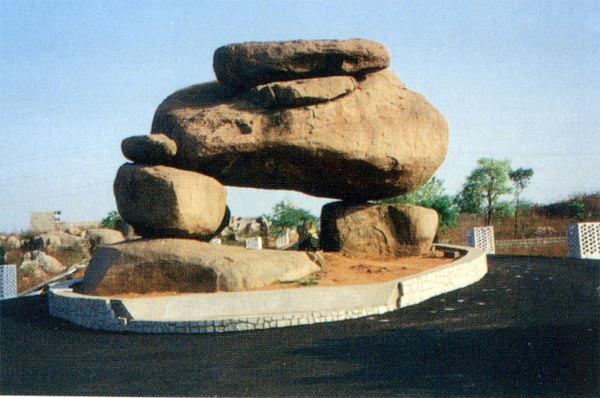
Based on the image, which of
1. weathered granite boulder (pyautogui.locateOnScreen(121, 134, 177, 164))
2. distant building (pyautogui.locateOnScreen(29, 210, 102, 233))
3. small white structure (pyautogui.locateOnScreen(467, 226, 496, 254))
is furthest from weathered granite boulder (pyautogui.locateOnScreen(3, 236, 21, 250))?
small white structure (pyautogui.locateOnScreen(467, 226, 496, 254))

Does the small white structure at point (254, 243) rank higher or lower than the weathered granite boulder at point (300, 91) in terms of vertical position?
lower

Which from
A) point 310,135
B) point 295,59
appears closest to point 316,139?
point 310,135

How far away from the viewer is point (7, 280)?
17219 mm

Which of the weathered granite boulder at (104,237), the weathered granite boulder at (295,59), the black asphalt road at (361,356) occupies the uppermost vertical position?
the weathered granite boulder at (295,59)

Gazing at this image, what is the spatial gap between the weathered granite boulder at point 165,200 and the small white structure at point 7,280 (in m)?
6.66

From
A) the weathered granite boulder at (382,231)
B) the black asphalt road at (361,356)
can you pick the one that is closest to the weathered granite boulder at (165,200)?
the black asphalt road at (361,356)

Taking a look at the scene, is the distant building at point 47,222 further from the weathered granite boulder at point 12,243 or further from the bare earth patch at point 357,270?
the bare earth patch at point 357,270

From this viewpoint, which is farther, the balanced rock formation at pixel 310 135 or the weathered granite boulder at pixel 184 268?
the balanced rock formation at pixel 310 135

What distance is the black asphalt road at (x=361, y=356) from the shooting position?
19.0 ft

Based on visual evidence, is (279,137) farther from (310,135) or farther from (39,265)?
(39,265)

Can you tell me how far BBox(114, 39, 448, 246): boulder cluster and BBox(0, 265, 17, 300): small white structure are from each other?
21.9ft

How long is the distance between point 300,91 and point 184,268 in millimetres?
4171

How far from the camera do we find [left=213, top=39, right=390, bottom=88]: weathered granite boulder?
12.9 m

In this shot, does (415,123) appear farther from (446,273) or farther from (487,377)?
(487,377)
